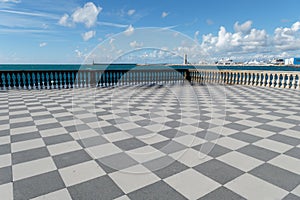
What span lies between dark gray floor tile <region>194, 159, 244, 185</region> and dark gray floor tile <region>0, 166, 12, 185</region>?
5.94 ft

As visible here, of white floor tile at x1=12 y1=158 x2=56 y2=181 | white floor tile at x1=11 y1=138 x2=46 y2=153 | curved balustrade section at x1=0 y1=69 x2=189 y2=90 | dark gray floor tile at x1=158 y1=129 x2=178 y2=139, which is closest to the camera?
white floor tile at x1=12 y1=158 x2=56 y2=181

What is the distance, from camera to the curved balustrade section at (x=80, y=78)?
8.81 m

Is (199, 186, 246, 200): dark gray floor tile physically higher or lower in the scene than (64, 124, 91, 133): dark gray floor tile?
lower

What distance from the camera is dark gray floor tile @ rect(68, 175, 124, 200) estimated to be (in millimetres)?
1613

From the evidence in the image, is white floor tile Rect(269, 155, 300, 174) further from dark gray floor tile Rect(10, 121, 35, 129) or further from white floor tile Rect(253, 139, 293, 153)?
dark gray floor tile Rect(10, 121, 35, 129)

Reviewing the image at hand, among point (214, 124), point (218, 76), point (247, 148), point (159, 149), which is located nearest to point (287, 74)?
point (218, 76)

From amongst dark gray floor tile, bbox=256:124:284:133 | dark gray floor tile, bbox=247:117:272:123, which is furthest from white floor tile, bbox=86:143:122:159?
dark gray floor tile, bbox=247:117:272:123

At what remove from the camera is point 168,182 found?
→ 1813mm

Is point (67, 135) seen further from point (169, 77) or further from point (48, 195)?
point (169, 77)

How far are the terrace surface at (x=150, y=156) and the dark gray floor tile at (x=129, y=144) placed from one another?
1 cm

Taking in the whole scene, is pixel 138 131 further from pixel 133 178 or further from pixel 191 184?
pixel 191 184

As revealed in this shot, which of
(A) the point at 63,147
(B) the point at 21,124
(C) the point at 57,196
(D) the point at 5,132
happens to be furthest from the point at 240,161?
(B) the point at 21,124

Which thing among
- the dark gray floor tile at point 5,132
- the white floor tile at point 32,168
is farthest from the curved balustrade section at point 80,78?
the white floor tile at point 32,168

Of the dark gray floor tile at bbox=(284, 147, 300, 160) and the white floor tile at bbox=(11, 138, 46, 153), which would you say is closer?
the dark gray floor tile at bbox=(284, 147, 300, 160)
